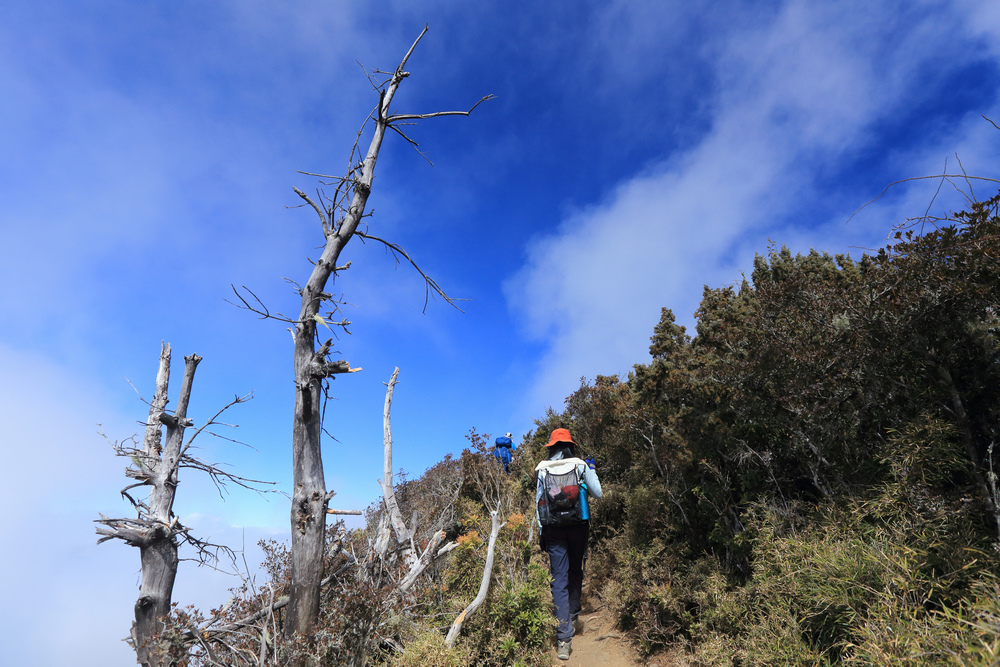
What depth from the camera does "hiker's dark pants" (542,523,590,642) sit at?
19.5ft

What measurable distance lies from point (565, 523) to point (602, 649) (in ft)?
Answer: 5.95

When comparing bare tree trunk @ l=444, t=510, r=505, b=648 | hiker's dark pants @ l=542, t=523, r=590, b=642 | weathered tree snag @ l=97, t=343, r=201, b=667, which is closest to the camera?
bare tree trunk @ l=444, t=510, r=505, b=648

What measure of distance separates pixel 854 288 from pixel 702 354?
290cm

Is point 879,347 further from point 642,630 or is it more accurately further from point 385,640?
point 385,640

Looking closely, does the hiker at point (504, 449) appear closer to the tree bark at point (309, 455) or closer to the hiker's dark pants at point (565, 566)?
the hiker's dark pants at point (565, 566)

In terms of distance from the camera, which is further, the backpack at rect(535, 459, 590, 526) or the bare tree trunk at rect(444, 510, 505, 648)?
the backpack at rect(535, 459, 590, 526)

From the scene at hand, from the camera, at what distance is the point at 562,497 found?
6074 millimetres

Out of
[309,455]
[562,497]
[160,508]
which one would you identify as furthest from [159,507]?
[562,497]

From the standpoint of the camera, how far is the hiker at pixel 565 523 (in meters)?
6.00

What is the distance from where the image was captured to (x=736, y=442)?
6270mm

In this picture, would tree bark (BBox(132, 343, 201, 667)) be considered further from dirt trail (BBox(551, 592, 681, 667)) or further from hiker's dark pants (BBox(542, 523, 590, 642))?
dirt trail (BBox(551, 592, 681, 667))

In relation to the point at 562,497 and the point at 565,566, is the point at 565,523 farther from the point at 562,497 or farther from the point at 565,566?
the point at 565,566

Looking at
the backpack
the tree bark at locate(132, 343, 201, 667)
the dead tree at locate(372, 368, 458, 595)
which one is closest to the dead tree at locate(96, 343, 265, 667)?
the tree bark at locate(132, 343, 201, 667)

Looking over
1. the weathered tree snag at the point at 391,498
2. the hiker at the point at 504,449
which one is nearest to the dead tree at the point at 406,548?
the weathered tree snag at the point at 391,498
